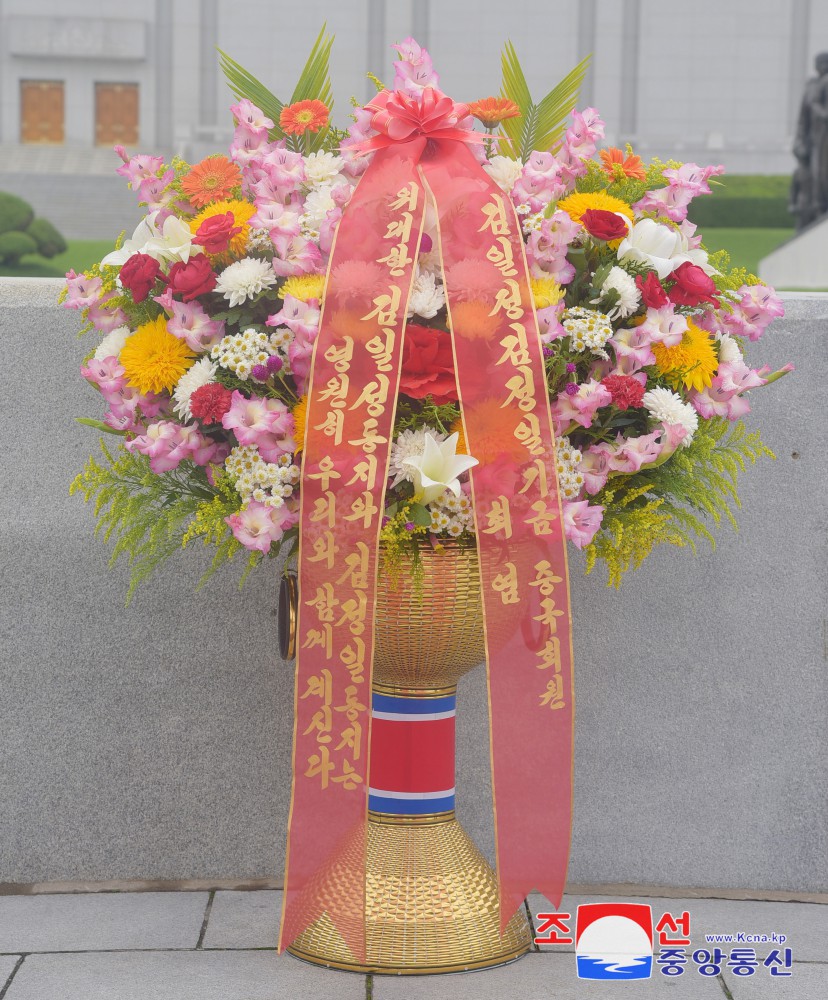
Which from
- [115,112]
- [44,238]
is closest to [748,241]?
[44,238]

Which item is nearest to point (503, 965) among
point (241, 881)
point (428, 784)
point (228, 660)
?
point (428, 784)

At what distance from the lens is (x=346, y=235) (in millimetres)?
2338

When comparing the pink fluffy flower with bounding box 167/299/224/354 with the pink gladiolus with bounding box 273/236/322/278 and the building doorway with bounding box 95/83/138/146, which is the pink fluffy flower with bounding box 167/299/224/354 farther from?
the building doorway with bounding box 95/83/138/146

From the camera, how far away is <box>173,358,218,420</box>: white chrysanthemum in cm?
230

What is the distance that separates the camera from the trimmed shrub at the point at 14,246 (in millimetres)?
17000

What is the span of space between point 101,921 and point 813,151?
16.5 meters

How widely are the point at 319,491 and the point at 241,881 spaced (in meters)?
1.37

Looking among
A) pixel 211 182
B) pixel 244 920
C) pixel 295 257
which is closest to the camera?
pixel 295 257

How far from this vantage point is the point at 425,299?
2320 mm

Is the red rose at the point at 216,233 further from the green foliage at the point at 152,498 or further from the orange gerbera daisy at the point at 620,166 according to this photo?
the orange gerbera daisy at the point at 620,166

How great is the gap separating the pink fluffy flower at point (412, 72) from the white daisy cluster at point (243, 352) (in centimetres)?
62

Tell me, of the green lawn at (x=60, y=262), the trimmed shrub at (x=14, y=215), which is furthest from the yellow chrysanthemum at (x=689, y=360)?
the trimmed shrub at (x=14, y=215)

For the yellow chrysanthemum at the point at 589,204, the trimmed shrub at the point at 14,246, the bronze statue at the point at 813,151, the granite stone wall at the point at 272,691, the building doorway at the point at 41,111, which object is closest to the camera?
the yellow chrysanthemum at the point at 589,204

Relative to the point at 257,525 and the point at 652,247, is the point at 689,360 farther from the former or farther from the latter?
the point at 257,525
